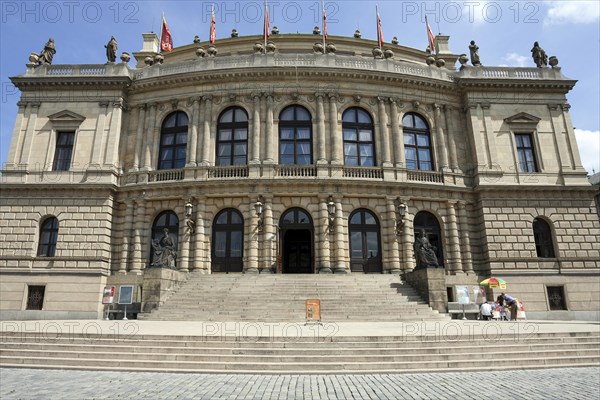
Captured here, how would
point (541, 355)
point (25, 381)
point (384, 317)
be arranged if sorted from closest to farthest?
point (25, 381) < point (541, 355) < point (384, 317)

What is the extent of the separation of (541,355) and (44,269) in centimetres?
2668

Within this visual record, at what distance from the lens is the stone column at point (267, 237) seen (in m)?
23.9

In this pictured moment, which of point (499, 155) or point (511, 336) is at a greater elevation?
point (499, 155)

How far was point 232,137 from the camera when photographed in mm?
26922

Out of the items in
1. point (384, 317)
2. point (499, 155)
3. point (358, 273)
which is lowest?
point (384, 317)

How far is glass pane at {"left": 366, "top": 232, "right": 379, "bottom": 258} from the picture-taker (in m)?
25.0

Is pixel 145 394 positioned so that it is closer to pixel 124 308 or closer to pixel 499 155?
pixel 124 308

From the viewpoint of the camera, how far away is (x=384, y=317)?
1838 cm

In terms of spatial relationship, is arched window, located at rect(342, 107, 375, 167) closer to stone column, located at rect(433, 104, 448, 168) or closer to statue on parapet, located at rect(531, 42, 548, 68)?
stone column, located at rect(433, 104, 448, 168)

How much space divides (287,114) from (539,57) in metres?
19.9

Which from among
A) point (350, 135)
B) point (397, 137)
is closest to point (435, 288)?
point (397, 137)

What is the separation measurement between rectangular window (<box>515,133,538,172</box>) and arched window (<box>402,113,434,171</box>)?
20.4 feet

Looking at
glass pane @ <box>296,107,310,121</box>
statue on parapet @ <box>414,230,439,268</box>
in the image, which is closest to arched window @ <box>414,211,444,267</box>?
statue on parapet @ <box>414,230,439,268</box>

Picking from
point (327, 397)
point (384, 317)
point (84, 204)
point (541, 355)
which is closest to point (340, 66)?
point (384, 317)
